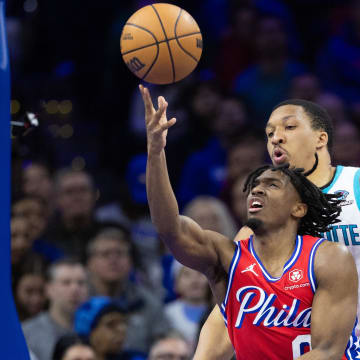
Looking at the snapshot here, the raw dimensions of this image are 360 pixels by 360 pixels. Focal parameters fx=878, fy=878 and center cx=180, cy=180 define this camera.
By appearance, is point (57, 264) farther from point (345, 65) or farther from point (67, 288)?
point (345, 65)

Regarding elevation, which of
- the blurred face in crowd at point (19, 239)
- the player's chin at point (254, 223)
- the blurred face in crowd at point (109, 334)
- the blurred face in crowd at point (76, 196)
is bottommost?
the blurred face in crowd at point (109, 334)

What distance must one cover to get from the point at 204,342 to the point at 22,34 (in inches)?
265

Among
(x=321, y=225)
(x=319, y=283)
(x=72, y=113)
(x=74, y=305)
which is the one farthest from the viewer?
(x=72, y=113)

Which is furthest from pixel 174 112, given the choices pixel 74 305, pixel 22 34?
pixel 74 305

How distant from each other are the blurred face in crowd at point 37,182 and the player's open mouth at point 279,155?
14.7 ft

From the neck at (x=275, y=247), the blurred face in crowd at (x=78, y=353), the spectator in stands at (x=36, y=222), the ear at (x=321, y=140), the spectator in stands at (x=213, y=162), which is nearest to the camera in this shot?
the neck at (x=275, y=247)

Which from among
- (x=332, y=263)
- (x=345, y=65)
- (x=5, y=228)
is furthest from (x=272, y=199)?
(x=345, y=65)

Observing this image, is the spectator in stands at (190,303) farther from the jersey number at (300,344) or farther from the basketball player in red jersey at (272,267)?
the jersey number at (300,344)

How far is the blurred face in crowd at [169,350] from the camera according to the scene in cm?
702

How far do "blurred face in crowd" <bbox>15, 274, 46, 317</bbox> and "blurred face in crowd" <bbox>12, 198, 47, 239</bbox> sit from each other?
2.44ft

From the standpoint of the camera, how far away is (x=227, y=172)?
31.7 feet

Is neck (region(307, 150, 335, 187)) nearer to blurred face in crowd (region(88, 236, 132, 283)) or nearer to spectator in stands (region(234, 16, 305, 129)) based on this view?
blurred face in crowd (region(88, 236, 132, 283))

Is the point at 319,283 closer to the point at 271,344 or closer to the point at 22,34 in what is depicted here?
the point at 271,344

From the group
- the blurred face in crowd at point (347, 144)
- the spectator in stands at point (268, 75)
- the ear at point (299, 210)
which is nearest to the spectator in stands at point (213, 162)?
the spectator in stands at point (268, 75)
